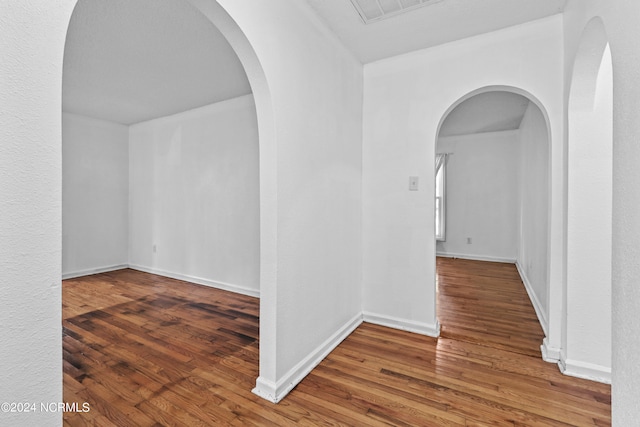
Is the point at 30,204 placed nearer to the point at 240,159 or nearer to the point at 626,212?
the point at 626,212

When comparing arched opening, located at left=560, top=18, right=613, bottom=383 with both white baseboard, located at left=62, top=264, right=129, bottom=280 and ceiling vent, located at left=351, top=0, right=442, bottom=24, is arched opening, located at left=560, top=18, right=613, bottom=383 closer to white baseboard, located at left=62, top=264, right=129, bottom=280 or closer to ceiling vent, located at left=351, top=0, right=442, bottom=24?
ceiling vent, located at left=351, top=0, right=442, bottom=24

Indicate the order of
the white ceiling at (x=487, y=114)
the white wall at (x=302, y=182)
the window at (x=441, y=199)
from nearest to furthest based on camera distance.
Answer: the white wall at (x=302, y=182), the white ceiling at (x=487, y=114), the window at (x=441, y=199)

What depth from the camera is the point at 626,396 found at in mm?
1021

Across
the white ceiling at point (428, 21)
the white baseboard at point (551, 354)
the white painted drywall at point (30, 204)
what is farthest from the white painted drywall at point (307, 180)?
the white baseboard at point (551, 354)

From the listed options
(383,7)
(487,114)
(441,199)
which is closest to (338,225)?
(383,7)

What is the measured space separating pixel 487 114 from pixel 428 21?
291 centimetres

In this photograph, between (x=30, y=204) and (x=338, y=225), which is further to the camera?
(x=338, y=225)

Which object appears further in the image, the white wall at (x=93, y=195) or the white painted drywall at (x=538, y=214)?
the white wall at (x=93, y=195)

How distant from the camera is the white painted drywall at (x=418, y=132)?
2.14 metres

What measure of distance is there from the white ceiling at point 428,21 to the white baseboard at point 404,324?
2320mm

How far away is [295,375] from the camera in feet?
6.13

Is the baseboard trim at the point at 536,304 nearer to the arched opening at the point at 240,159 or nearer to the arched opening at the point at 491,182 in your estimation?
the arched opening at the point at 491,182

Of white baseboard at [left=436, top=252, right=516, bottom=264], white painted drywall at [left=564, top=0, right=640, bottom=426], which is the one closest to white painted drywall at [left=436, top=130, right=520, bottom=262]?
white baseboard at [left=436, top=252, right=516, bottom=264]

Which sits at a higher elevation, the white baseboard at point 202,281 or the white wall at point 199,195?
the white wall at point 199,195
